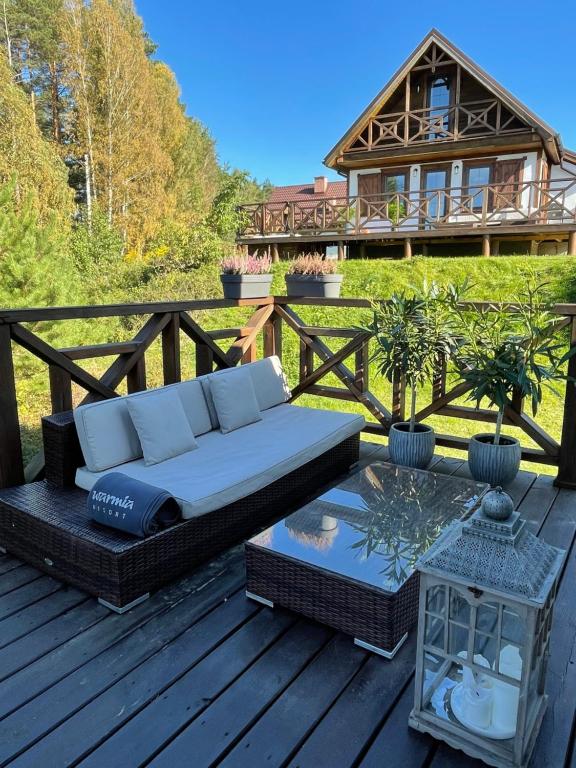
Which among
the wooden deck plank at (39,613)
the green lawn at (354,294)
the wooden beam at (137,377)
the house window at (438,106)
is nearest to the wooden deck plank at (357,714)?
the wooden deck plank at (39,613)

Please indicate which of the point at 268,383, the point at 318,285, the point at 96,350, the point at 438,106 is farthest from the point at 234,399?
the point at 438,106

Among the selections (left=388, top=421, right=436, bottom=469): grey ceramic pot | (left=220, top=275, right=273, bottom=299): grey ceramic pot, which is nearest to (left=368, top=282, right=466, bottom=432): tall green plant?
(left=388, top=421, right=436, bottom=469): grey ceramic pot

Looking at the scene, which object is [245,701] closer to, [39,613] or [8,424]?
[39,613]

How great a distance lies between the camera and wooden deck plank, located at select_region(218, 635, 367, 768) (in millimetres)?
1474

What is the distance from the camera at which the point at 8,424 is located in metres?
2.75

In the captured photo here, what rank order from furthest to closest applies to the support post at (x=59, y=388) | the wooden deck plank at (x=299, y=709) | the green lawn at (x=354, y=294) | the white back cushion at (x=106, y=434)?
the green lawn at (x=354, y=294), the support post at (x=59, y=388), the white back cushion at (x=106, y=434), the wooden deck plank at (x=299, y=709)

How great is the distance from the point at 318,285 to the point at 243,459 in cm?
185

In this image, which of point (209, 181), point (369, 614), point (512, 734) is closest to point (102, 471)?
point (369, 614)

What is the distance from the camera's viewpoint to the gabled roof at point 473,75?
11766 mm

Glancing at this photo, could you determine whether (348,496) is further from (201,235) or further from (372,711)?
(201,235)

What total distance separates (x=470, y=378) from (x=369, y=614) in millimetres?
1864

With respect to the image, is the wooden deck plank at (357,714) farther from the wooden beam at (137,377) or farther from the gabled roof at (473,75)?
the gabled roof at (473,75)

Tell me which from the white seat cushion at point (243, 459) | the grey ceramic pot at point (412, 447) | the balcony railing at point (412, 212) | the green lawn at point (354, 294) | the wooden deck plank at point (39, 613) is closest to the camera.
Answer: the wooden deck plank at point (39, 613)

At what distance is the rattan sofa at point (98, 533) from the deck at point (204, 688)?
0.10m
